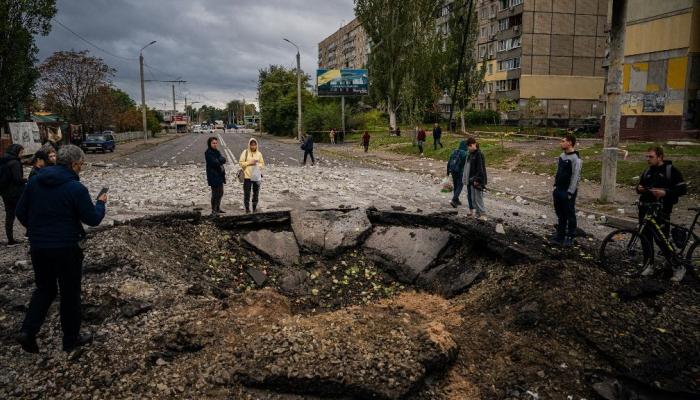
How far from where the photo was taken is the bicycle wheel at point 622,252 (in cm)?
684

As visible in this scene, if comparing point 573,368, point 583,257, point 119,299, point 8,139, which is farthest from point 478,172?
point 8,139

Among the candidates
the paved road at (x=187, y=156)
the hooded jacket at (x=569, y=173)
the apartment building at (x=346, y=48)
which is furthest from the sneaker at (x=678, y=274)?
the apartment building at (x=346, y=48)

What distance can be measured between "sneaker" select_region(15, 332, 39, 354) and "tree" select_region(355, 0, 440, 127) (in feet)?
128

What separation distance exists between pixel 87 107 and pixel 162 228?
135ft

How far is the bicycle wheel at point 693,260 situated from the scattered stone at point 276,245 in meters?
5.49

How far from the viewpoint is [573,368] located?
175 inches

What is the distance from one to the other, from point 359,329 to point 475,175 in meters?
6.14

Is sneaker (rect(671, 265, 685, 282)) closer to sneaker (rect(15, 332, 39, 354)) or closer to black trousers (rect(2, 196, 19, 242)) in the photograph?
sneaker (rect(15, 332, 39, 354))

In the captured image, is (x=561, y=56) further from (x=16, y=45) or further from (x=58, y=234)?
(x=58, y=234)

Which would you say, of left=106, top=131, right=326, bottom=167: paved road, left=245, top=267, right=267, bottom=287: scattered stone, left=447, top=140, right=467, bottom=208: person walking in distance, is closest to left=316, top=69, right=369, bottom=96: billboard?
left=106, top=131, right=326, bottom=167: paved road

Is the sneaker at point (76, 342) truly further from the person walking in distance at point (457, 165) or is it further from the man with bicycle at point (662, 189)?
the person walking in distance at point (457, 165)

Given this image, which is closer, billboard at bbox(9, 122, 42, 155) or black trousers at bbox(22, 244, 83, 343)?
black trousers at bbox(22, 244, 83, 343)

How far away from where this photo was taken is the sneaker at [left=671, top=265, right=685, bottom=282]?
20.9 feet

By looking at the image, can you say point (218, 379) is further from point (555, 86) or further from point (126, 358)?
point (555, 86)
